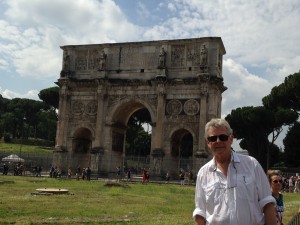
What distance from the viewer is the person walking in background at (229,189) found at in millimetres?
3414

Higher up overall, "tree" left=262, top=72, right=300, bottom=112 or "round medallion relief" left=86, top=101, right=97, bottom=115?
"tree" left=262, top=72, right=300, bottom=112

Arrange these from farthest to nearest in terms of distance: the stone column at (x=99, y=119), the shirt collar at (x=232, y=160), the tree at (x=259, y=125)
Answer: the tree at (x=259, y=125)
the stone column at (x=99, y=119)
the shirt collar at (x=232, y=160)

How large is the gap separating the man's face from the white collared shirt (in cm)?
9

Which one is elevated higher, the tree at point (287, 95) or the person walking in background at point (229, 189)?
the tree at point (287, 95)

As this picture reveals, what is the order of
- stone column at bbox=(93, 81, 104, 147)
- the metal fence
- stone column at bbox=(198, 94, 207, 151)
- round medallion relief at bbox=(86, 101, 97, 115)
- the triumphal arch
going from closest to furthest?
the metal fence, stone column at bbox=(198, 94, 207, 151), the triumphal arch, stone column at bbox=(93, 81, 104, 147), round medallion relief at bbox=(86, 101, 97, 115)

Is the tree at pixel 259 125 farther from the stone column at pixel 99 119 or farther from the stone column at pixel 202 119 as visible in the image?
the stone column at pixel 99 119

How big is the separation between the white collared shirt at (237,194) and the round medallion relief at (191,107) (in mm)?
30595

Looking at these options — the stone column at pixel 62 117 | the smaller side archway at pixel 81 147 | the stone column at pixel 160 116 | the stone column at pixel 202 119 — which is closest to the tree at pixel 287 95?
the stone column at pixel 202 119

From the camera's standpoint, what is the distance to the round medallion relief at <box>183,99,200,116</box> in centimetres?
3412

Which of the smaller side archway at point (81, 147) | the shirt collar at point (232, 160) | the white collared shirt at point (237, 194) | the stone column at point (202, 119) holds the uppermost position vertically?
the stone column at point (202, 119)

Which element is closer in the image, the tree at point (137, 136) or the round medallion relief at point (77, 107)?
the round medallion relief at point (77, 107)

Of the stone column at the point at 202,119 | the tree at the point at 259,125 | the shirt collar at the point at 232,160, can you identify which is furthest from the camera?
the tree at the point at 259,125

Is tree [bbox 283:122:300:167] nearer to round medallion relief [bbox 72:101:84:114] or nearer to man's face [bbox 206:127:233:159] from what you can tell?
round medallion relief [bbox 72:101:84:114]

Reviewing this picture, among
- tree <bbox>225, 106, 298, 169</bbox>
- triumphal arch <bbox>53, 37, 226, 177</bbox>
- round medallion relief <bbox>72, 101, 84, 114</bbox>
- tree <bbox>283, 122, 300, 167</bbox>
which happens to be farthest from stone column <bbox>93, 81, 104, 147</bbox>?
tree <bbox>283, 122, 300, 167</bbox>
